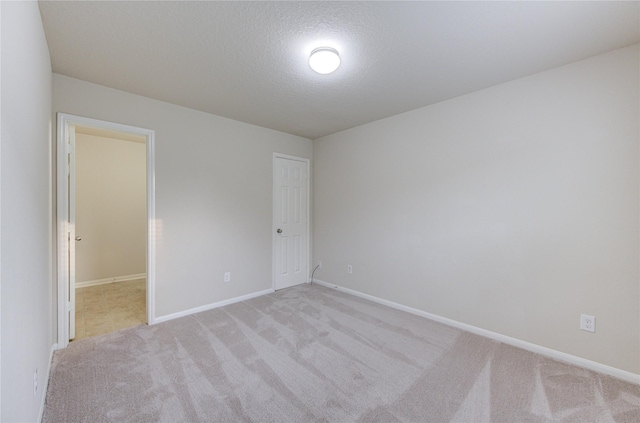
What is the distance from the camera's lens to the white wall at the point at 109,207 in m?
4.34

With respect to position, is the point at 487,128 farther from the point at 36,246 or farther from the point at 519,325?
the point at 36,246

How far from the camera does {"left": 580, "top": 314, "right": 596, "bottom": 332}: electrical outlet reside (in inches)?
84.1

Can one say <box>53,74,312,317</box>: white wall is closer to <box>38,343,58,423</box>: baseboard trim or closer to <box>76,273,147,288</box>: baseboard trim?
<box>38,343,58,423</box>: baseboard trim

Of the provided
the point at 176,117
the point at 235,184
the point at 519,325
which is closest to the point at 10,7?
the point at 176,117

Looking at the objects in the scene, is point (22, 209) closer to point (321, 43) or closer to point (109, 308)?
point (321, 43)

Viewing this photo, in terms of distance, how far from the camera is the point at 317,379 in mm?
2000

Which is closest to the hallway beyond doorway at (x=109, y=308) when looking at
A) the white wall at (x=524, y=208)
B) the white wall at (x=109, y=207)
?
the white wall at (x=109, y=207)

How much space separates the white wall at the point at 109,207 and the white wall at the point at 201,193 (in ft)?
6.04

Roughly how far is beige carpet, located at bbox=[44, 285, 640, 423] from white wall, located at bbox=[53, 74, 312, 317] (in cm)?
62

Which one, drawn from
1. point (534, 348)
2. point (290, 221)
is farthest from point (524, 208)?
point (290, 221)

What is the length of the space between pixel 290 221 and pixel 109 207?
3.17 meters

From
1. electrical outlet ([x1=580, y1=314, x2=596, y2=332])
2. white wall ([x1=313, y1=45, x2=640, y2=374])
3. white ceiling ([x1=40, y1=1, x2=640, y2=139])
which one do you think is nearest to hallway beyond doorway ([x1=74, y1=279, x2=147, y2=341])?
white ceiling ([x1=40, y1=1, x2=640, y2=139])

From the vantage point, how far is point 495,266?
8.59 feet

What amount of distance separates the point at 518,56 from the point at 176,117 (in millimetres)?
3403
